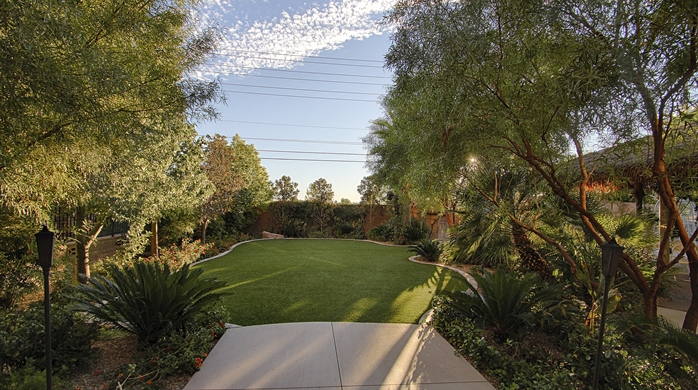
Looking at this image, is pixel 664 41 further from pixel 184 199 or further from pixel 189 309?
pixel 184 199

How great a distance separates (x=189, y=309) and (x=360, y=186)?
1763 cm

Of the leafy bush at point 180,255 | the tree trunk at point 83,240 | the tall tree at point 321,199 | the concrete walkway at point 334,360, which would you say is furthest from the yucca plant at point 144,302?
the tall tree at point 321,199

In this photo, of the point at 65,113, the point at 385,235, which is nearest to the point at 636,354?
the point at 65,113

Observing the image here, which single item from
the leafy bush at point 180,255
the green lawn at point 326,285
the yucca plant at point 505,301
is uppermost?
the leafy bush at point 180,255

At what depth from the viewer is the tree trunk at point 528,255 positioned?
646 cm

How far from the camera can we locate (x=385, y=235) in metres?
15.3

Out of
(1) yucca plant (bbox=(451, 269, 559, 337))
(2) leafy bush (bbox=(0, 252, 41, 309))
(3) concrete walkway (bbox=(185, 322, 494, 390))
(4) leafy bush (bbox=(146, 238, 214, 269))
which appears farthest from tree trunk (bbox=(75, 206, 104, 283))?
(1) yucca plant (bbox=(451, 269, 559, 337))

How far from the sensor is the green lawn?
495 centimetres

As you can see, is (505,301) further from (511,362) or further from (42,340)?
(42,340)

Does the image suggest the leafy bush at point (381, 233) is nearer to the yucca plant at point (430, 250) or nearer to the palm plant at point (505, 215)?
the yucca plant at point (430, 250)

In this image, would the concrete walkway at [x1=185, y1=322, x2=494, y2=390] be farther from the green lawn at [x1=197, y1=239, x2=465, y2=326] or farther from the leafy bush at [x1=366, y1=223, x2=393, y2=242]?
the leafy bush at [x1=366, y1=223, x2=393, y2=242]

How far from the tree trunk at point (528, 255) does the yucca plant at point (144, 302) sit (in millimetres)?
5516

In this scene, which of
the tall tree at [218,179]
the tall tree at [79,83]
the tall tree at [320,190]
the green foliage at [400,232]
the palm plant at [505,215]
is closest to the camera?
the tall tree at [79,83]

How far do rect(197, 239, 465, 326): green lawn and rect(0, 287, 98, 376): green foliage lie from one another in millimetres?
1730
